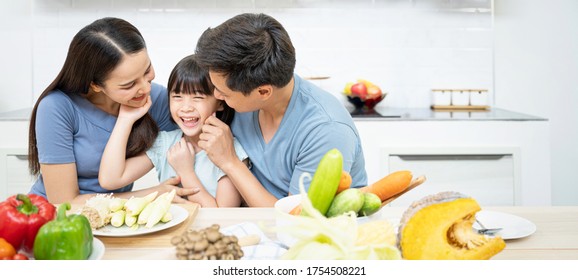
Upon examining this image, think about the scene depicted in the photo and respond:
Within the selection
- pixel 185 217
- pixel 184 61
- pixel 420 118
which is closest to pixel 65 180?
pixel 184 61

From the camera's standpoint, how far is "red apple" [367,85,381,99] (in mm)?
2102

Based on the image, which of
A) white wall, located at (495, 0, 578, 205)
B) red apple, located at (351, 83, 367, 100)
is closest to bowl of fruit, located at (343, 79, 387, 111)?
red apple, located at (351, 83, 367, 100)

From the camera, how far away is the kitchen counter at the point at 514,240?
2.30ft

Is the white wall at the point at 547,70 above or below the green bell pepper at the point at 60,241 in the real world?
above

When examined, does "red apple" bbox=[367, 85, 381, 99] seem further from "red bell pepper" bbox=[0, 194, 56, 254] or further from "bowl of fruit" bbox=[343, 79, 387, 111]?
"red bell pepper" bbox=[0, 194, 56, 254]

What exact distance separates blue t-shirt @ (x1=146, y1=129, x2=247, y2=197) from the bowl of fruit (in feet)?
3.06

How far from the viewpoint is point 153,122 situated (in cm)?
128

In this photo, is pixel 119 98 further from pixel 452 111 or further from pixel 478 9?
pixel 478 9

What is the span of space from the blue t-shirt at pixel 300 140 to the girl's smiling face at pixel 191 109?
0.07 metres

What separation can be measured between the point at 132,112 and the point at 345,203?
0.72m

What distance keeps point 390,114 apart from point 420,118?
5.8 inches

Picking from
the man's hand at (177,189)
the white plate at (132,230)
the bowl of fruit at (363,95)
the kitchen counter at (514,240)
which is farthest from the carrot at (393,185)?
the bowl of fruit at (363,95)

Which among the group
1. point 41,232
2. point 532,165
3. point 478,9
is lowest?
point 532,165

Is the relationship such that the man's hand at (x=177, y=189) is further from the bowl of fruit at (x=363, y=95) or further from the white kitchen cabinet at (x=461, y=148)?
the bowl of fruit at (x=363, y=95)
